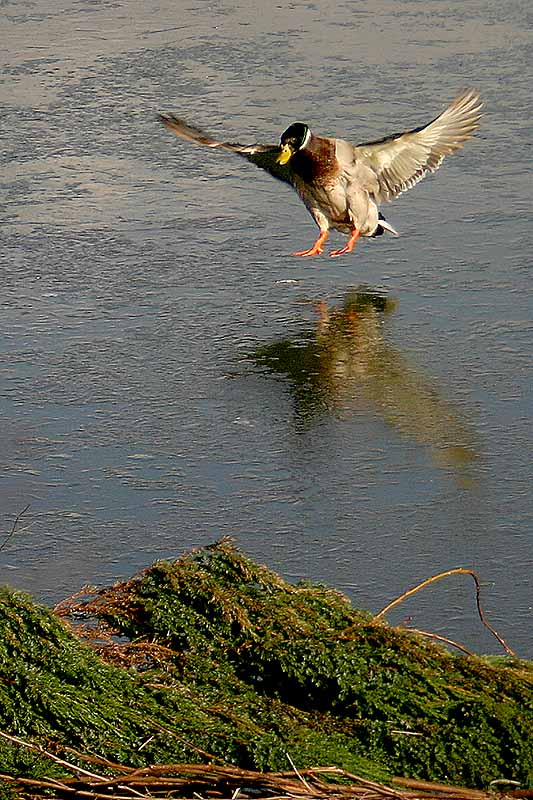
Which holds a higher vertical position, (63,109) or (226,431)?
(63,109)

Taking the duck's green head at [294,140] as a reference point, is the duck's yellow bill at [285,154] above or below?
below

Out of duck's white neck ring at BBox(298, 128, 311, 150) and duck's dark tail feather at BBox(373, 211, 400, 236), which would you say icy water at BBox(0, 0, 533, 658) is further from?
duck's white neck ring at BBox(298, 128, 311, 150)

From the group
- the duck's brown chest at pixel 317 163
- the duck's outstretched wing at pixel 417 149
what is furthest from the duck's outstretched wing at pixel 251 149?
the duck's outstretched wing at pixel 417 149

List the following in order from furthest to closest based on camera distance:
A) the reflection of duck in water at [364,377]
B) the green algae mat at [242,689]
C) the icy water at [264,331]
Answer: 1. the reflection of duck in water at [364,377]
2. the icy water at [264,331]
3. the green algae mat at [242,689]

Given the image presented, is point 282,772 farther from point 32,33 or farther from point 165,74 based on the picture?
point 32,33

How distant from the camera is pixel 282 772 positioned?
9.43 feet

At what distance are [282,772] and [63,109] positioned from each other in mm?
6660

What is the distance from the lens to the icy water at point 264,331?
182 inches

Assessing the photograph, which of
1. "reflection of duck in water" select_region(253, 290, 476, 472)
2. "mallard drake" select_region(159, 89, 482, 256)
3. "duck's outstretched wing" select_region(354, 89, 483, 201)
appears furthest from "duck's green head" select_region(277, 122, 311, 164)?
"reflection of duck in water" select_region(253, 290, 476, 472)

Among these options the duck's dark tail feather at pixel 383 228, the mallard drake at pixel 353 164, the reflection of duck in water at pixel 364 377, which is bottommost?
the reflection of duck in water at pixel 364 377

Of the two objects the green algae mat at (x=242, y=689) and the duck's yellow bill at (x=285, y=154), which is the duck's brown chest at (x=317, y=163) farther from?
the green algae mat at (x=242, y=689)

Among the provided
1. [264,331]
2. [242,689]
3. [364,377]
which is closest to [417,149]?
[264,331]

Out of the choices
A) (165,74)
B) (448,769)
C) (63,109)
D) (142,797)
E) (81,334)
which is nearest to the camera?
(142,797)

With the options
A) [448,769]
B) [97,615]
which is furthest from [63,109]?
[448,769]
